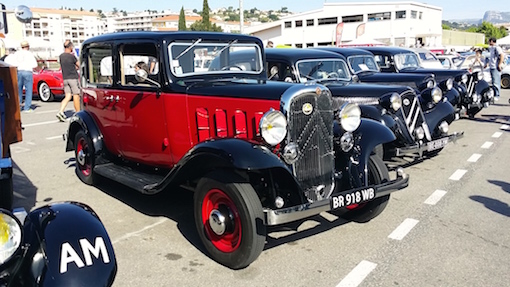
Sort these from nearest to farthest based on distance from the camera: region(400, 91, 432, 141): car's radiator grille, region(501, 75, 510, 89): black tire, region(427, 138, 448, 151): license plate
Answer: region(427, 138, 448, 151): license plate
region(400, 91, 432, 141): car's radiator grille
region(501, 75, 510, 89): black tire

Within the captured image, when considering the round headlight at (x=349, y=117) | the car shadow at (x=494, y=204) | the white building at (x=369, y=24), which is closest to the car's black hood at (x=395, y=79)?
the car shadow at (x=494, y=204)

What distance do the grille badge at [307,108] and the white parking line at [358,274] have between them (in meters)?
1.29

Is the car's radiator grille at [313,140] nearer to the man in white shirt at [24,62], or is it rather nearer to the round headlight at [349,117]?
the round headlight at [349,117]

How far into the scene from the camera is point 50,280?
6.68ft

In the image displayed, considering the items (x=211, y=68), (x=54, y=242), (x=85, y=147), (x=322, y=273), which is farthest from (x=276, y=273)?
(x=85, y=147)

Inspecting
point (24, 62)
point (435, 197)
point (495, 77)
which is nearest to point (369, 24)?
point (495, 77)

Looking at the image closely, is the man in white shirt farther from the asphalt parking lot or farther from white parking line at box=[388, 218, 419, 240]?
white parking line at box=[388, 218, 419, 240]

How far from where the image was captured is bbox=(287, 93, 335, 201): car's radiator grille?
12.1 feet

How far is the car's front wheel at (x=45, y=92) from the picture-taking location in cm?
1462

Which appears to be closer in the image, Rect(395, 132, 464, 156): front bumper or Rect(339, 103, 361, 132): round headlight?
Rect(339, 103, 361, 132): round headlight

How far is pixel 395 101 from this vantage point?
6.16 metres

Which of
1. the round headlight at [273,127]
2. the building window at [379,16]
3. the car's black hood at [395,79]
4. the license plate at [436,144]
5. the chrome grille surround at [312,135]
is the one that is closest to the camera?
the round headlight at [273,127]

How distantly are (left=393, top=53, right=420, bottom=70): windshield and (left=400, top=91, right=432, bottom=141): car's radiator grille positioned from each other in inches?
163

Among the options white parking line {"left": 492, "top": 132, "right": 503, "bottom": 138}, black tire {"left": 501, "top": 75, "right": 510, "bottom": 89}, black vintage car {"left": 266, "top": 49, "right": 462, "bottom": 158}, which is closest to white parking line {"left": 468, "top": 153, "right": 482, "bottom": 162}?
black vintage car {"left": 266, "top": 49, "right": 462, "bottom": 158}
